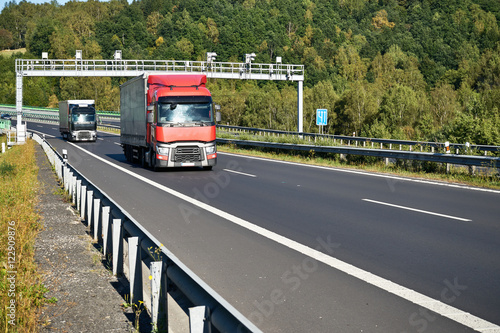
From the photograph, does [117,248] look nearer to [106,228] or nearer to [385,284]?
[106,228]

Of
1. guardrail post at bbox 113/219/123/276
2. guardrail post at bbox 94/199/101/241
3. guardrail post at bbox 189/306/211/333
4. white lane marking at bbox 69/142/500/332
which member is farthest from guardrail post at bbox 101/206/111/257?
guardrail post at bbox 189/306/211/333

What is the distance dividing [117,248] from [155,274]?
96.1 inches

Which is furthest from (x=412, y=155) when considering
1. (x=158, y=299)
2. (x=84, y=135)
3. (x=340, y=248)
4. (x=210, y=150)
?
(x=84, y=135)

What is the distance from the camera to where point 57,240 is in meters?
9.54

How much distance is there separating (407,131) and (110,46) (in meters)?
109

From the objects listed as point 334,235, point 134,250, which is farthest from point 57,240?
point 334,235

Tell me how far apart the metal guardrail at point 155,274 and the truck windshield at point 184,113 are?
1055 cm

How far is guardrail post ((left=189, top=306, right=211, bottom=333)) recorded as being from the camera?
12.4 ft

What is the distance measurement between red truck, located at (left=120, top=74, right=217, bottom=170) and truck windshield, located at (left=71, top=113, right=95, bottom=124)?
28374 mm

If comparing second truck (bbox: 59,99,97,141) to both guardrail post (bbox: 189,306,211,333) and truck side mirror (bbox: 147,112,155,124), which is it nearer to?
truck side mirror (bbox: 147,112,155,124)

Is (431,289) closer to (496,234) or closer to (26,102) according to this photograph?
(496,234)

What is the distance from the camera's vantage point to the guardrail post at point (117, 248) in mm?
7320

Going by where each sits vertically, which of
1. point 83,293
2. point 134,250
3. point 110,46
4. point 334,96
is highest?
point 110,46

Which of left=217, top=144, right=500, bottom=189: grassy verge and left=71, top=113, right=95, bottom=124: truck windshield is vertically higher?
left=71, top=113, right=95, bottom=124: truck windshield
